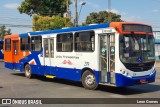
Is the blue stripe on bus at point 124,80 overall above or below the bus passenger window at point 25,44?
below

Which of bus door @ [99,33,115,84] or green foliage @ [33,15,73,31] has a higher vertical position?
green foliage @ [33,15,73,31]

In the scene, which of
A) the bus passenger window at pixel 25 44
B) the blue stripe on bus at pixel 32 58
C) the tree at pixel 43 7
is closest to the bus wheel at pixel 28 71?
the blue stripe on bus at pixel 32 58

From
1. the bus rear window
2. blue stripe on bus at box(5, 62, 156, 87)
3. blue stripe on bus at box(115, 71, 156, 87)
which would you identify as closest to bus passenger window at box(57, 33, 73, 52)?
blue stripe on bus at box(5, 62, 156, 87)

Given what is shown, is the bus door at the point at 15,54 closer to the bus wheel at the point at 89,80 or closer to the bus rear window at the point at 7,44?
the bus rear window at the point at 7,44

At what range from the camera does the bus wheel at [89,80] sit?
46.8 feet

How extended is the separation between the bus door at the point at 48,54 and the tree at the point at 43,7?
35845 millimetres

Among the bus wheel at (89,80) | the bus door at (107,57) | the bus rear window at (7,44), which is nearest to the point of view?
the bus door at (107,57)

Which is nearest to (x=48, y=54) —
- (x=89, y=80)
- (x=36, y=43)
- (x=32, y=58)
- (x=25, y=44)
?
(x=36, y=43)

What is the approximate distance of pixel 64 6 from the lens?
5556 centimetres

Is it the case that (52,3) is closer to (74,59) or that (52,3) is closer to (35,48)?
(35,48)

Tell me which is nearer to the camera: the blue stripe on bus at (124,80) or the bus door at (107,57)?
the blue stripe on bus at (124,80)

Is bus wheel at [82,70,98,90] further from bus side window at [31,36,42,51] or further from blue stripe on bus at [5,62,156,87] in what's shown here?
bus side window at [31,36,42,51]

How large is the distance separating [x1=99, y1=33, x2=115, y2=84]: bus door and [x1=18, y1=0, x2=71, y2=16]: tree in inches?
1589

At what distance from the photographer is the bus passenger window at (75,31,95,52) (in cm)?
1439
